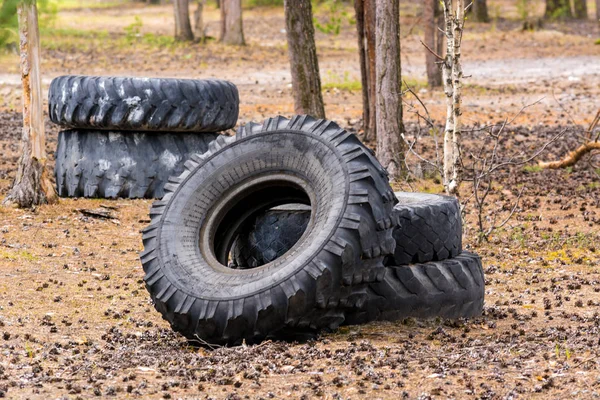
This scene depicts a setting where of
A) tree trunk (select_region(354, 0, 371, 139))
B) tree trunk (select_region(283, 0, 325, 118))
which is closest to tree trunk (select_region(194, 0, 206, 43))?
tree trunk (select_region(354, 0, 371, 139))

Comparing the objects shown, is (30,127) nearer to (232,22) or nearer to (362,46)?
(362,46)

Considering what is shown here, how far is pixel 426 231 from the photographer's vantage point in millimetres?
6082

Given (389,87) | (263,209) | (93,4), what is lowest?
(263,209)

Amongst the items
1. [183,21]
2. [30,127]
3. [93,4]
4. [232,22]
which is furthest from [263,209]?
[93,4]

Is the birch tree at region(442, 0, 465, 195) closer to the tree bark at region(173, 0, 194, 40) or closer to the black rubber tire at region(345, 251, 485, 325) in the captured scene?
the black rubber tire at region(345, 251, 485, 325)

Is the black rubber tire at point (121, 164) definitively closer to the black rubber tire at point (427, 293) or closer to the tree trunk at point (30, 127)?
the tree trunk at point (30, 127)

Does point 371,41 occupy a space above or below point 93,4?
below

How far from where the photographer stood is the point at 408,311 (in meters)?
5.78

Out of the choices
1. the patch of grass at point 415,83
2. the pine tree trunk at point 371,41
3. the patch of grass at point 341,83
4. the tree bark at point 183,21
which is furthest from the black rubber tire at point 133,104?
the tree bark at point 183,21

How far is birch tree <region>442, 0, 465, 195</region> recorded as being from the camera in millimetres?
8062

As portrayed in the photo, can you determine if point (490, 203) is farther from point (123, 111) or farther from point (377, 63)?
point (123, 111)

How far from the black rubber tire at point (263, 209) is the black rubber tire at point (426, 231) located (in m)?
0.50

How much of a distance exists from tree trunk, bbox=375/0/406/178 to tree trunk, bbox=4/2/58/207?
4.09 meters

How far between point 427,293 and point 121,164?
506 centimetres
